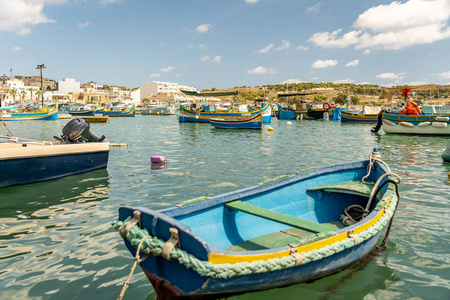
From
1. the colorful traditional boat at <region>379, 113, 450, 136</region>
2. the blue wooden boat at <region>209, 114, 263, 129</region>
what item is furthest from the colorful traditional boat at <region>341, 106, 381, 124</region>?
the blue wooden boat at <region>209, 114, 263, 129</region>

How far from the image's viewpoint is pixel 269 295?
13.6 feet

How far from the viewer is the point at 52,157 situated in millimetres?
10109

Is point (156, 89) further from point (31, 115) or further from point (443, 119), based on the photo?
point (443, 119)

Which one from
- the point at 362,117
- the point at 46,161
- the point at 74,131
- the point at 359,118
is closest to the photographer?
the point at 46,161

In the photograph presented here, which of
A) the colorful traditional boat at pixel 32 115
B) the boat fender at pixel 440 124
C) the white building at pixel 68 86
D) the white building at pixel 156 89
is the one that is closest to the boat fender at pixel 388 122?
the boat fender at pixel 440 124

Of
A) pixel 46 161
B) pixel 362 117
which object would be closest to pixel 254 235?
pixel 46 161

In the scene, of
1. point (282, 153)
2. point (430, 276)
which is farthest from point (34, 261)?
point (282, 153)

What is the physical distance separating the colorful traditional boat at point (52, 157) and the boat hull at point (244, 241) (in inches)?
279

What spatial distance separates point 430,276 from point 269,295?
263 cm

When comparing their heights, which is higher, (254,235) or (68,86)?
(68,86)

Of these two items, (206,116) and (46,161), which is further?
(206,116)

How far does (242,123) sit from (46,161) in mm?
25318

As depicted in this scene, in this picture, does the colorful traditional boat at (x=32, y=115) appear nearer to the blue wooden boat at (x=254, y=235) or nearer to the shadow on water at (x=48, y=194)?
the shadow on water at (x=48, y=194)

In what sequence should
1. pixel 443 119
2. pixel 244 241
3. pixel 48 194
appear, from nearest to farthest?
pixel 244 241
pixel 48 194
pixel 443 119
